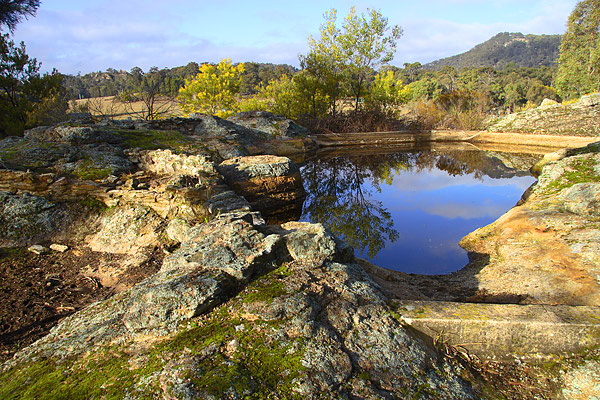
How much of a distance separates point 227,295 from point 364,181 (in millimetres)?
9347

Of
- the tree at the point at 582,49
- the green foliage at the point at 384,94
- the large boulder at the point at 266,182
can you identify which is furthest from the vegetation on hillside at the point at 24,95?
the tree at the point at 582,49

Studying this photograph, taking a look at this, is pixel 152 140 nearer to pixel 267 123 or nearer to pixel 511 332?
pixel 267 123

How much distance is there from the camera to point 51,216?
5020mm

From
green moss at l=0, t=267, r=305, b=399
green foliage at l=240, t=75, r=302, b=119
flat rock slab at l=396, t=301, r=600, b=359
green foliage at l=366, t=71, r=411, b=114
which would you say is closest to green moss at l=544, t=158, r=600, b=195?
flat rock slab at l=396, t=301, r=600, b=359

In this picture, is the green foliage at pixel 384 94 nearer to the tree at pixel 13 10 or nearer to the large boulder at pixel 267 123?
the large boulder at pixel 267 123

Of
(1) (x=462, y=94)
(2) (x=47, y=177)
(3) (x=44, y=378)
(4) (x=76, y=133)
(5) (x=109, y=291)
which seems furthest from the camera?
(1) (x=462, y=94)

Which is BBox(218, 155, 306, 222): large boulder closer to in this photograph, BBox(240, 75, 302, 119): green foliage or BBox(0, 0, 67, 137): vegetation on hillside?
BBox(0, 0, 67, 137): vegetation on hillside

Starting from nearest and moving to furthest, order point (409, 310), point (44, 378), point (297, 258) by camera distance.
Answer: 1. point (44, 378)
2. point (409, 310)
3. point (297, 258)

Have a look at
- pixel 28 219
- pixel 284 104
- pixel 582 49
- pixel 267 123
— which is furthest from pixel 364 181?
pixel 582 49

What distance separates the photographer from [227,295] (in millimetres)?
2371

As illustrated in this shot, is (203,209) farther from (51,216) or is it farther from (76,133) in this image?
(76,133)

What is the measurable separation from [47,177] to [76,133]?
1839 mm

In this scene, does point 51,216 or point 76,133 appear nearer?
point 51,216

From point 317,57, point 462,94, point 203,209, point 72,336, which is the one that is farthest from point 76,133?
point 462,94
